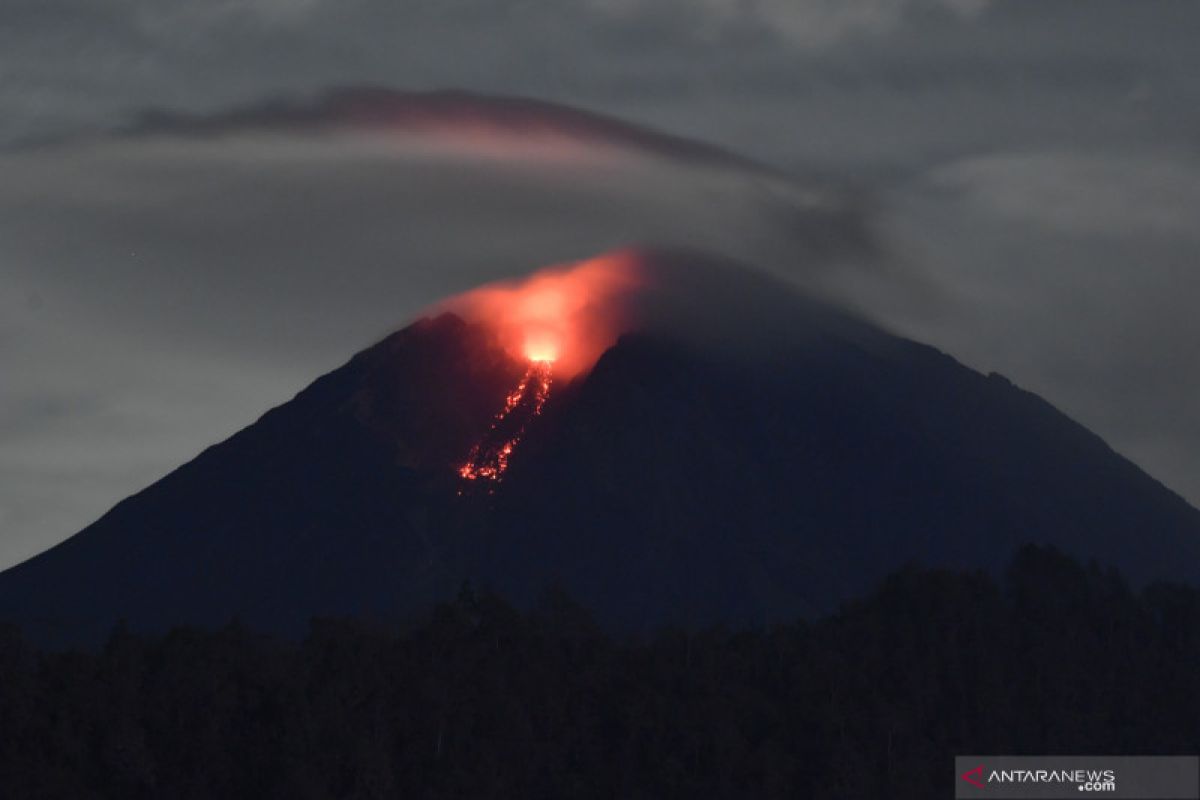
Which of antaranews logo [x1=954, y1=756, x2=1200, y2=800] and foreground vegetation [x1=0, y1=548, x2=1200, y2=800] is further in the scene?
foreground vegetation [x1=0, y1=548, x2=1200, y2=800]

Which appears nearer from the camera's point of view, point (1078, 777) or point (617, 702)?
point (1078, 777)

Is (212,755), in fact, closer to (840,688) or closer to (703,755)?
(703,755)

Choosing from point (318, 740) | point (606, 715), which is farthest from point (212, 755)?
point (606, 715)

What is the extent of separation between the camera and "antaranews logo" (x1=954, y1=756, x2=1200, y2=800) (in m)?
96.3

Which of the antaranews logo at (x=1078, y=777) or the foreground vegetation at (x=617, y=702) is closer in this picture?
the antaranews logo at (x=1078, y=777)

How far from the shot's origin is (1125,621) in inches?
5359

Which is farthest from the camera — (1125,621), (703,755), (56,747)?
(1125,621)

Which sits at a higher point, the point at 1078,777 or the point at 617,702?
the point at 617,702

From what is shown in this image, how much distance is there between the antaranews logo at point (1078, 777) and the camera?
316 ft

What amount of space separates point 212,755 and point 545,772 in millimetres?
18819

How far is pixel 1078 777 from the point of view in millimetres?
A: 101750

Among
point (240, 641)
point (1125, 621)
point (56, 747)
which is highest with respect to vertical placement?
point (1125, 621)

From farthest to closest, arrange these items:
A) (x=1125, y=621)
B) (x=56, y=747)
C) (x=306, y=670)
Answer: (x=1125, y=621) → (x=306, y=670) → (x=56, y=747)

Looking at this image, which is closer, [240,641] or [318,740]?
[318,740]
